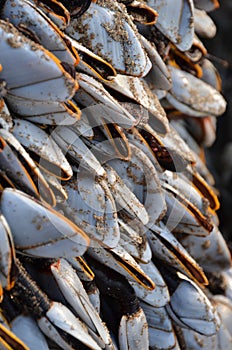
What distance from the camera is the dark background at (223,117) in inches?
77.9

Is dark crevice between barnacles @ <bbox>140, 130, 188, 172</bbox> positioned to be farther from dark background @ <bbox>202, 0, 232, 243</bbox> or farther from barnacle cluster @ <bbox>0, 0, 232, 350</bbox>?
dark background @ <bbox>202, 0, 232, 243</bbox>

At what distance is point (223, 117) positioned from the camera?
80.7 inches

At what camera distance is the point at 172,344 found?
1055 mm

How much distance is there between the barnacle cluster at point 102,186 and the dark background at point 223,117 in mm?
748

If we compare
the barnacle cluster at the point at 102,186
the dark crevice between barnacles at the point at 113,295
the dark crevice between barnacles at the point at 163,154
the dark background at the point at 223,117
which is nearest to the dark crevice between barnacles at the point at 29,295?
the barnacle cluster at the point at 102,186

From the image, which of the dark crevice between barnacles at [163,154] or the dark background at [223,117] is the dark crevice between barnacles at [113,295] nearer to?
the dark crevice between barnacles at [163,154]

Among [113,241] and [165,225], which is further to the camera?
[165,225]

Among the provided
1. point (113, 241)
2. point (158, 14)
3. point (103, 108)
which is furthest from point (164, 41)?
point (113, 241)

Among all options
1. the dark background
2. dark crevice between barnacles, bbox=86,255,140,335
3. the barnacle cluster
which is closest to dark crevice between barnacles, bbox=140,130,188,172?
the barnacle cluster

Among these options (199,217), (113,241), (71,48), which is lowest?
(199,217)

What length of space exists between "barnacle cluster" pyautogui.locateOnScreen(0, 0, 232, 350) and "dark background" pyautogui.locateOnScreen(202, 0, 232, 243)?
75cm

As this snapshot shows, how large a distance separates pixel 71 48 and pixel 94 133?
116mm

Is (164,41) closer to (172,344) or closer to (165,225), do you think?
(165,225)

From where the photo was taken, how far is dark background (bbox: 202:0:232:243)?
1.98 m
